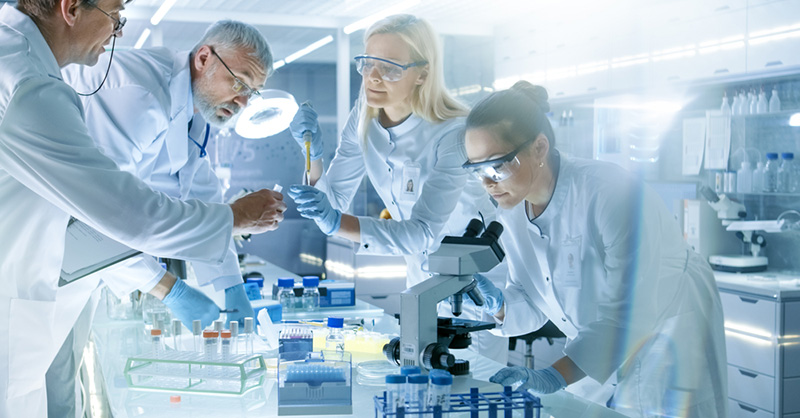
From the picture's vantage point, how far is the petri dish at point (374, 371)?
5.92 ft

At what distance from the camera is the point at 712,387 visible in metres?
1.95

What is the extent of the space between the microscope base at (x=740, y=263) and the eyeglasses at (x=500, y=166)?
2890mm

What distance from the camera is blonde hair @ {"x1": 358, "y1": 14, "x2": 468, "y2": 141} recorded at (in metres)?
2.40

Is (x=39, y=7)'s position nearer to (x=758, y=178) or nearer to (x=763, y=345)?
(x=763, y=345)

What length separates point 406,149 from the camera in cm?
255

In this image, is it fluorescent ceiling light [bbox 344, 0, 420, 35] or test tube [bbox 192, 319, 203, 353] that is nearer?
test tube [bbox 192, 319, 203, 353]

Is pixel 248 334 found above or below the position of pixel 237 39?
below

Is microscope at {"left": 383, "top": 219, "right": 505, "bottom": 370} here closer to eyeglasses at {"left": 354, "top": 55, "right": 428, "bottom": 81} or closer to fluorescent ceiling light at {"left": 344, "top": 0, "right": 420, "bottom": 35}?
eyeglasses at {"left": 354, "top": 55, "right": 428, "bottom": 81}

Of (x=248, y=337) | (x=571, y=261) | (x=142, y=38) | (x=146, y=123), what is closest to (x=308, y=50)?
(x=142, y=38)

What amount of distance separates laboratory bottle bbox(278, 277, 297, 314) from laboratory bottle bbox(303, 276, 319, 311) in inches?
2.0

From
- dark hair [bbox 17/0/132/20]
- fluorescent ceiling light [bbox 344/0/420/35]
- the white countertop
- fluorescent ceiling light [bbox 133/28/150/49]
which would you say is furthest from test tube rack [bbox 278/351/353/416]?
fluorescent ceiling light [bbox 133/28/150/49]

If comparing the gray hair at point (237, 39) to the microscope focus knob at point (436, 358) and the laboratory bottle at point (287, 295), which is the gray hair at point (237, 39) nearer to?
the laboratory bottle at point (287, 295)

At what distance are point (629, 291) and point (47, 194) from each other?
53.7 inches

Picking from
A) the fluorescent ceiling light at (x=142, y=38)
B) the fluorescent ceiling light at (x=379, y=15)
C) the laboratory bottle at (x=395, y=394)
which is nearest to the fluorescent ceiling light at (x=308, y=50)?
the fluorescent ceiling light at (x=379, y=15)
